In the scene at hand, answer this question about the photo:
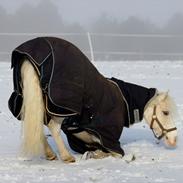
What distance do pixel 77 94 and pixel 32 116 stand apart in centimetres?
49

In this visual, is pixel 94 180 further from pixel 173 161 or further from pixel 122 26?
pixel 122 26

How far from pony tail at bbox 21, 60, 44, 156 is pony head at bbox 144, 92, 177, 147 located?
1402 mm

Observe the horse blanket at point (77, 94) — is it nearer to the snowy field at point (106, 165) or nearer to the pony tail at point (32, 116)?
the pony tail at point (32, 116)

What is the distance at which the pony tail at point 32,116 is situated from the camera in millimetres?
5227

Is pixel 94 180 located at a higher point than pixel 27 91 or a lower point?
lower

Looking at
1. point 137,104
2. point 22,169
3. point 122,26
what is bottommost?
point 122,26

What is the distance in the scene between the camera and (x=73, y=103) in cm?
531

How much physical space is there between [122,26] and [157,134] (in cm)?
3100

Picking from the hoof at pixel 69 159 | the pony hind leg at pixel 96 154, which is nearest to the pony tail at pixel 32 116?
the hoof at pixel 69 159

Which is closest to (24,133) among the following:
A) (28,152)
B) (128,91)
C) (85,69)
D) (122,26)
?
(28,152)

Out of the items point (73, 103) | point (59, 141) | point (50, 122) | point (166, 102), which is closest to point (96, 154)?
point (59, 141)

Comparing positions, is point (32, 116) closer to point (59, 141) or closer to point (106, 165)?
point (59, 141)

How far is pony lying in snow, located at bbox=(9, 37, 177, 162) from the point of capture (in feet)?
17.3

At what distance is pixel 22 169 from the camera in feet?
17.0
